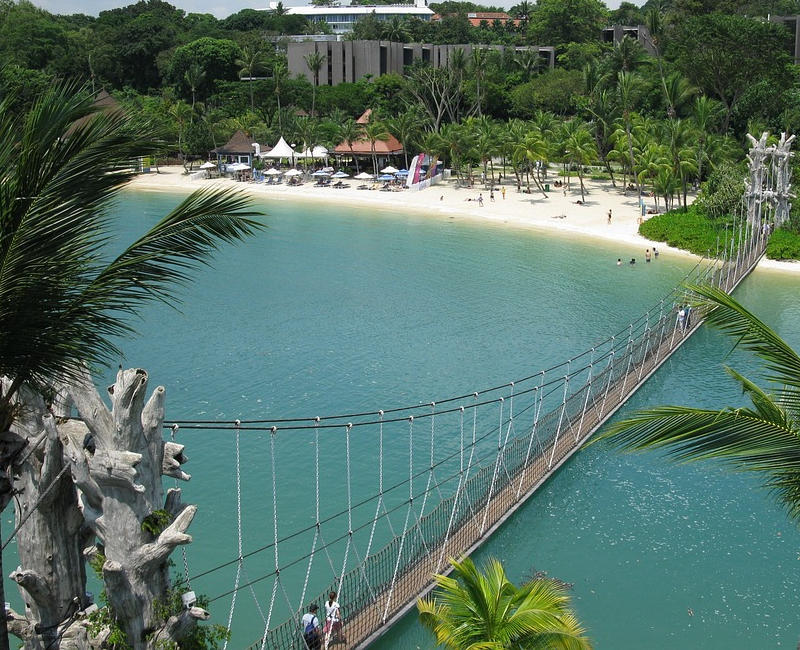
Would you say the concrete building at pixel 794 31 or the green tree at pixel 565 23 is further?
the green tree at pixel 565 23

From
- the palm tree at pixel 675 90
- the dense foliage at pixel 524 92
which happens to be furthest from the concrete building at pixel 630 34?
the palm tree at pixel 675 90

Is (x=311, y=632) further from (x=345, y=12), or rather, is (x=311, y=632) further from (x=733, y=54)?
(x=345, y=12)

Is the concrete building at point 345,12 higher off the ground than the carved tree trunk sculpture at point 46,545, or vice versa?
the concrete building at point 345,12

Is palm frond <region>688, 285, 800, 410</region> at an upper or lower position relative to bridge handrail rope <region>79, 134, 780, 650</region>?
upper

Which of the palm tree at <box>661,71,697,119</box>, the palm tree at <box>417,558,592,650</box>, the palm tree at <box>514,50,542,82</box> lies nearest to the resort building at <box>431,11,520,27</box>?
the palm tree at <box>514,50,542,82</box>

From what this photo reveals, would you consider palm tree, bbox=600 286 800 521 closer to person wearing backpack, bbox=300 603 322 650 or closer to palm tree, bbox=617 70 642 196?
person wearing backpack, bbox=300 603 322 650

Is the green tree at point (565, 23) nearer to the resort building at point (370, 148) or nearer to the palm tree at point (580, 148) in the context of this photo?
the resort building at point (370, 148)

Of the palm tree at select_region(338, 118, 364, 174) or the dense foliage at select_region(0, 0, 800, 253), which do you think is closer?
the dense foliage at select_region(0, 0, 800, 253)
